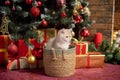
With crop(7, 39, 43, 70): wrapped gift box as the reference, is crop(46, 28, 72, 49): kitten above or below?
above

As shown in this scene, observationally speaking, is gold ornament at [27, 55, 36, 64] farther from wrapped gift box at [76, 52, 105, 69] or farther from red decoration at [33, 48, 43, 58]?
wrapped gift box at [76, 52, 105, 69]

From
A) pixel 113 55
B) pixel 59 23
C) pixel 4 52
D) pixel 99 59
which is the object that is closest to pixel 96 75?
pixel 99 59

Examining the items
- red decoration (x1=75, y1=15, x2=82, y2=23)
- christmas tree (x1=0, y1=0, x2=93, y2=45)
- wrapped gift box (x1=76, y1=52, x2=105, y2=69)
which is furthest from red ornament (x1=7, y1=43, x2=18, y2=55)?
red decoration (x1=75, y1=15, x2=82, y2=23)

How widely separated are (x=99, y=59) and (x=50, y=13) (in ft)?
2.09

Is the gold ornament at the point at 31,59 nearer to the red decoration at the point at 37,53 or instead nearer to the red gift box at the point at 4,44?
the red decoration at the point at 37,53

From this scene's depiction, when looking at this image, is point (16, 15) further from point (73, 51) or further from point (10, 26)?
point (73, 51)

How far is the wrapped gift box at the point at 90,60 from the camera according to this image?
2.22 metres

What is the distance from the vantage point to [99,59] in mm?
2240

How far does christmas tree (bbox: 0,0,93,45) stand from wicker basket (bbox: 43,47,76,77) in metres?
0.28

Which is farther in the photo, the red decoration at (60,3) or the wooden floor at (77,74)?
Answer: the red decoration at (60,3)

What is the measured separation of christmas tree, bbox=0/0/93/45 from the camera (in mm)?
2221

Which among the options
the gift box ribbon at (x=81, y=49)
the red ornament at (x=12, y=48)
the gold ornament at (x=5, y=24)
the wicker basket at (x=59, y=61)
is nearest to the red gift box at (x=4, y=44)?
the gold ornament at (x=5, y=24)

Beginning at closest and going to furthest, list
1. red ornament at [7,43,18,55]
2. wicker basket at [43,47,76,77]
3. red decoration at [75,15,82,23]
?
wicker basket at [43,47,76,77]
red ornament at [7,43,18,55]
red decoration at [75,15,82,23]

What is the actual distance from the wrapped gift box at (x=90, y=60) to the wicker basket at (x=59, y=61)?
0.23 metres
